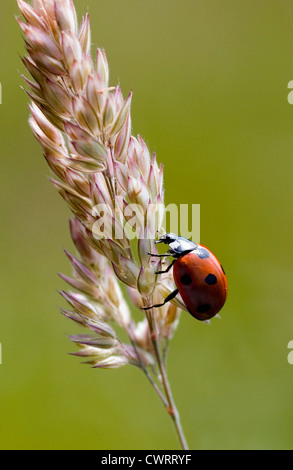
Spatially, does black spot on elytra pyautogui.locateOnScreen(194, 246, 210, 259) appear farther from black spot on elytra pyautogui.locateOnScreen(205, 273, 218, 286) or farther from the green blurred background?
the green blurred background

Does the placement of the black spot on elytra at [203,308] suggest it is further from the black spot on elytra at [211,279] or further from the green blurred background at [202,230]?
the green blurred background at [202,230]

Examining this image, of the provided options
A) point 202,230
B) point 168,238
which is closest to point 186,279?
point 168,238

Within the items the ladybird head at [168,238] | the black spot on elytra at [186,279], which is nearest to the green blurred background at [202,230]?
the ladybird head at [168,238]

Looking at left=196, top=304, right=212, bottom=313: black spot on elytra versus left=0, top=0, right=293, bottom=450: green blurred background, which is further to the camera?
left=0, top=0, right=293, bottom=450: green blurred background

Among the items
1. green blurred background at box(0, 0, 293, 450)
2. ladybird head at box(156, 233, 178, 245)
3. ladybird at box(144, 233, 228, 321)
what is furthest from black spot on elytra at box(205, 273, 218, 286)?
green blurred background at box(0, 0, 293, 450)

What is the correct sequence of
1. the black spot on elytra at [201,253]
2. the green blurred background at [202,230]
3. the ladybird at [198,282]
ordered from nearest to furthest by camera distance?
the ladybird at [198,282], the black spot on elytra at [201,253], the green blurred background at [202,230]
